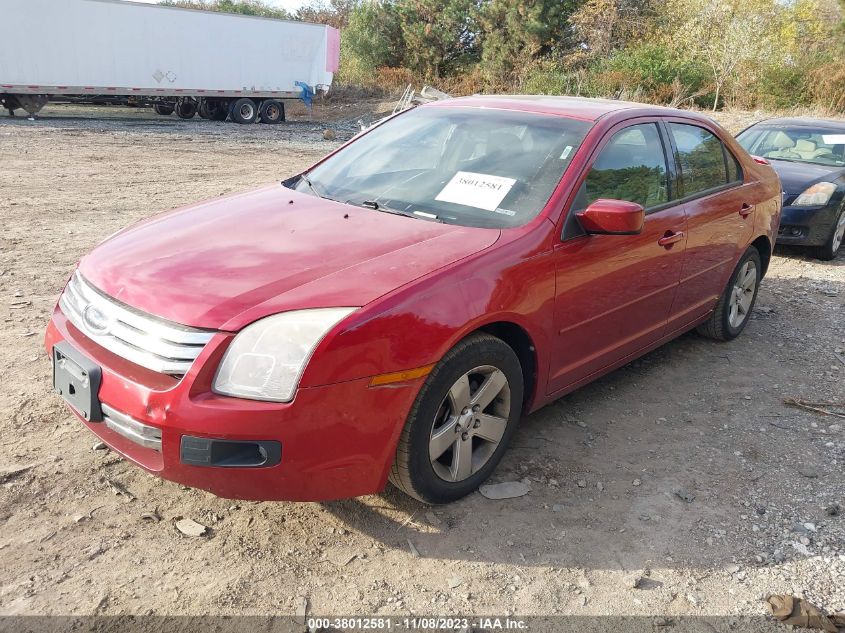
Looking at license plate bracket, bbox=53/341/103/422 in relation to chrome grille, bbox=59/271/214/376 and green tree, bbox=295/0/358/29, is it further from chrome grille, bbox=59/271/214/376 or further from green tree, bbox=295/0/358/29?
green tree, bbox=295/0/358/29

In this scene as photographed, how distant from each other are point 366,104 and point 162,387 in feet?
103

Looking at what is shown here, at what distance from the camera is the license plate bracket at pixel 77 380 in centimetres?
258

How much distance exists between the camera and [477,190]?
11.2ft

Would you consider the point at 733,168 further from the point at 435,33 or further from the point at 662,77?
the point at 435,33

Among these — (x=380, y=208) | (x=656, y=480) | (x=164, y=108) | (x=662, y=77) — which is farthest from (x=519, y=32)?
(x=656, y=480)

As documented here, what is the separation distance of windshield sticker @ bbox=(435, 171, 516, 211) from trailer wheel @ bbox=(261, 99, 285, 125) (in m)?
23.2

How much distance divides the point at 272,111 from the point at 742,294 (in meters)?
22.7

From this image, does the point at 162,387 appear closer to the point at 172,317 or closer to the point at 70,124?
the point at 172,317

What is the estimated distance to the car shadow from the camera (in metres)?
2.85

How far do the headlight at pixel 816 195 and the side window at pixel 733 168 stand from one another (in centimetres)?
325

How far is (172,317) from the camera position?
2.48 m

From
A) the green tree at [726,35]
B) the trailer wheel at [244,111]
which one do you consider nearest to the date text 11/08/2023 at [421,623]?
the trailer wheel at [244,111]

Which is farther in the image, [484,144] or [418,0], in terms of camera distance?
[418,0]

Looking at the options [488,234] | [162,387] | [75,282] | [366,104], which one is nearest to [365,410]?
[162,387]
